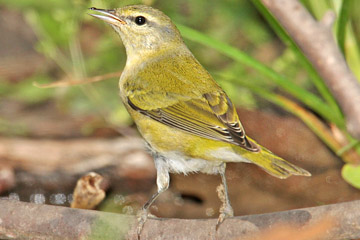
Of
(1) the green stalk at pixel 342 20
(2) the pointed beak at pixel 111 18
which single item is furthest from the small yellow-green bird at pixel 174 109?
(1) the green stalk at pixel 342 20

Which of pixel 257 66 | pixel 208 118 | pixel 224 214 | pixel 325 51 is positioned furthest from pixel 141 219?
pixel 325 51

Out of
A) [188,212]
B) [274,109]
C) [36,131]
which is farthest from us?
[274,109]

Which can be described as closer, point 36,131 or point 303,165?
point 303,165

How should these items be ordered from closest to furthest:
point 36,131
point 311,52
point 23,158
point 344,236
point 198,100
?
point 344,236, point 198,100, point 311,52, point 23,158, point 36,131

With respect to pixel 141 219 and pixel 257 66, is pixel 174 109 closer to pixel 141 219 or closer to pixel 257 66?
pixel 141 219

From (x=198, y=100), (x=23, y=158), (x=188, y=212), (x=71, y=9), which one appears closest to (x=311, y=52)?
(x=198, y=100)

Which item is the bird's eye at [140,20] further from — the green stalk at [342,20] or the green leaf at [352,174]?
the green leaf at [352,174]

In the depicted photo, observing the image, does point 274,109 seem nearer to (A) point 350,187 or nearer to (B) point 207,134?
(A) point 350,187
